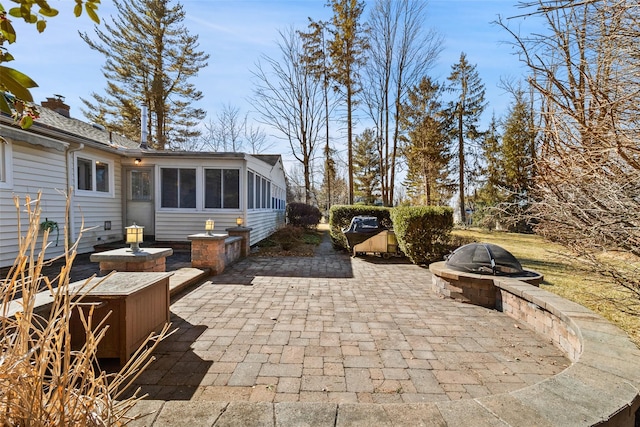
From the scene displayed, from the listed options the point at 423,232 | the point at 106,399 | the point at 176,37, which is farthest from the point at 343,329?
the point at 176,37

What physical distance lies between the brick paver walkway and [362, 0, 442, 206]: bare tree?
1231 cm

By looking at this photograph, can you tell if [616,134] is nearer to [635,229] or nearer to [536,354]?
[635,229]

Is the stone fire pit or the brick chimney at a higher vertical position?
the brick chimney

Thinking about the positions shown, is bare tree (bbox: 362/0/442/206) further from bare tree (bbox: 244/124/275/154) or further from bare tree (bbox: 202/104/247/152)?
bare tree (bbox: 202/104/247/152)

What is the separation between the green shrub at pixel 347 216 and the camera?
32.4 ft

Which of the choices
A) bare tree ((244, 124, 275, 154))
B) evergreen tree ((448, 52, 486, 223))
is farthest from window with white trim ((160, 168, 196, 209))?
bare tree ((244, 124, 275, 154))

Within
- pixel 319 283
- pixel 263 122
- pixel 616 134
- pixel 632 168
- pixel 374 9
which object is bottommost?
pixel 319 283

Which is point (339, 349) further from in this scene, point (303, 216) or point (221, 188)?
point (303, 216)

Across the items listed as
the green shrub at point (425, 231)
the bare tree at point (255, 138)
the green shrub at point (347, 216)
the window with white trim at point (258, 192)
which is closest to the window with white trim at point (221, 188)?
the window with white trim at point (258, 192)

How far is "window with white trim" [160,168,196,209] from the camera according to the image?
9.27 meters

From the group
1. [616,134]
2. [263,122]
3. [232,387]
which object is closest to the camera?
[616,134]

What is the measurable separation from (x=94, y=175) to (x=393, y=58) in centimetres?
1442

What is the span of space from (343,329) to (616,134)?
3063 mm

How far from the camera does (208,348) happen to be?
3.04 m
